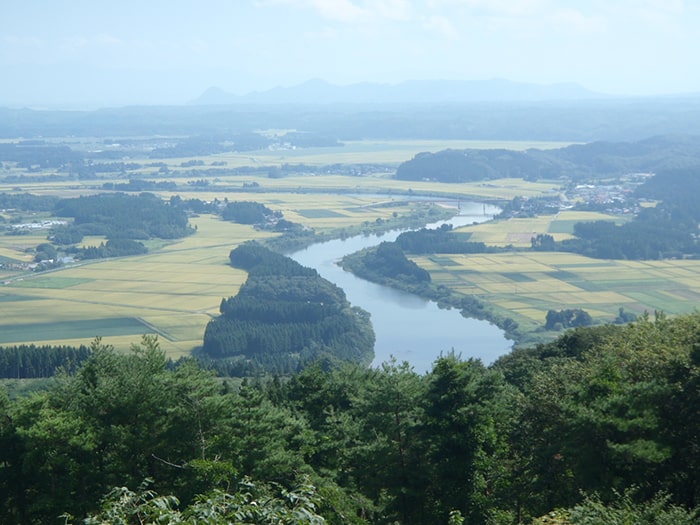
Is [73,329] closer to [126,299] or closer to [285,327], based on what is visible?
[126,299]

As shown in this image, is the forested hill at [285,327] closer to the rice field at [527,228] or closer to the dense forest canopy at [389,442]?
the rice field at [527,228]

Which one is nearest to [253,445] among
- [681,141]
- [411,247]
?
[411,247]

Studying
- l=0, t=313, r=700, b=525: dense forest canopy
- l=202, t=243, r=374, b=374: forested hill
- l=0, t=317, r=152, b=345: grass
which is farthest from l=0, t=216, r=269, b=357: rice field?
l=0, t=313, r=700, b=525: dense forest canopy

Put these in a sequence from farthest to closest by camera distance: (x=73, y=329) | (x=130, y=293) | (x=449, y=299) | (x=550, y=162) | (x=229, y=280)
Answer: (x=550, y=162)
(x=229, y=280)
(x=130, y=293)
(x=449, y=299)
(x=73, y=329)

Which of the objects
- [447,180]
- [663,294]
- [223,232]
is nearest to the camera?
[663,294]

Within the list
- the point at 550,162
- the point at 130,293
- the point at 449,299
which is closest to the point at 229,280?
the point at 130,293

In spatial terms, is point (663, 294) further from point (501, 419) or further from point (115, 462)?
point (115, 462)

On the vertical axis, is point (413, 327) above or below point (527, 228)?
below

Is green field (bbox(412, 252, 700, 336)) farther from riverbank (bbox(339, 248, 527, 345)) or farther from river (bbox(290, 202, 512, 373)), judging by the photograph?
river (bbox(290, 202, 512, 373))
